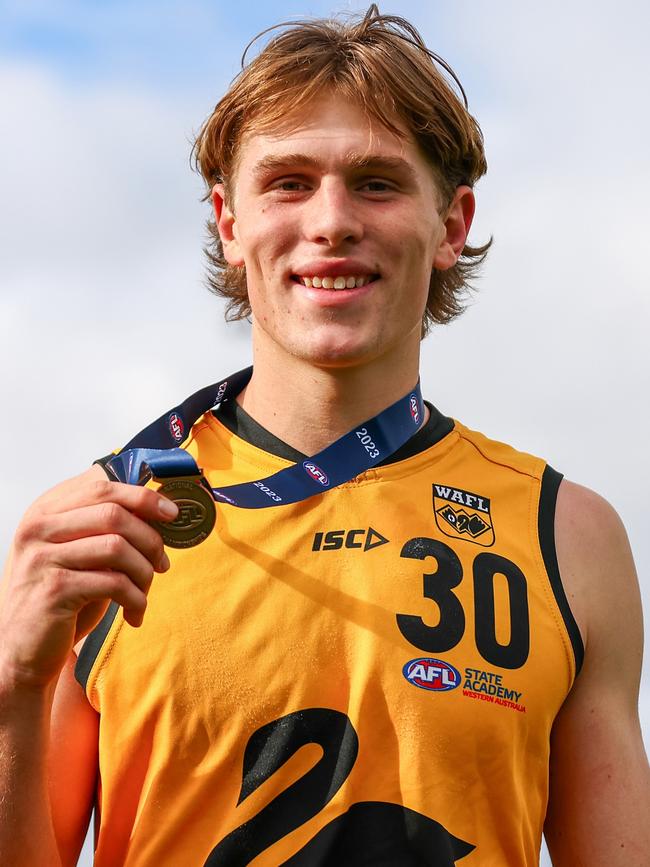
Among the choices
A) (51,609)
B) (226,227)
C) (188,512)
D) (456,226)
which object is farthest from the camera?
(456,226)

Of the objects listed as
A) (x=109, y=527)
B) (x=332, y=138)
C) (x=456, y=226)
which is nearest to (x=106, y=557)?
(x=109, y=527)

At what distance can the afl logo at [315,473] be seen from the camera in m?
5.01

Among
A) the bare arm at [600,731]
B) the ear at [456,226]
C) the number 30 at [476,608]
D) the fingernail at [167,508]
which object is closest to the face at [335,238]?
the ear at [456,226]

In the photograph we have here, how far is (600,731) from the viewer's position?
5.07 meters

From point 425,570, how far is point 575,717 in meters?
0.81

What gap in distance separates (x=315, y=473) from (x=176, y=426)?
1.99 ft

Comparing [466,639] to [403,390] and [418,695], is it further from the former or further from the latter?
[403,390]

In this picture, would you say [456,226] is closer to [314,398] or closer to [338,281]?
[338,281]

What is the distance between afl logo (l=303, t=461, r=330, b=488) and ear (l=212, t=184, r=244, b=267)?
1004 millimetres

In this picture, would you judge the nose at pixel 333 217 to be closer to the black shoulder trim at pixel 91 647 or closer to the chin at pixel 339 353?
the chin at pixel 339 353

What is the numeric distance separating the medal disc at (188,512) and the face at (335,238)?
1001 millimetres

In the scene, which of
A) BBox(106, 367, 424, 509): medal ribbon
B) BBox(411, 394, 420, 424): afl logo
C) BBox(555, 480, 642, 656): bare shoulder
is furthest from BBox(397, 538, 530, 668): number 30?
BBox(411, 394, 420, 424): afl logo

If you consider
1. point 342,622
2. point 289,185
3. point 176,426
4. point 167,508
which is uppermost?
point 289,185

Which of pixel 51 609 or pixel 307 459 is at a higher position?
pixel 307 459
